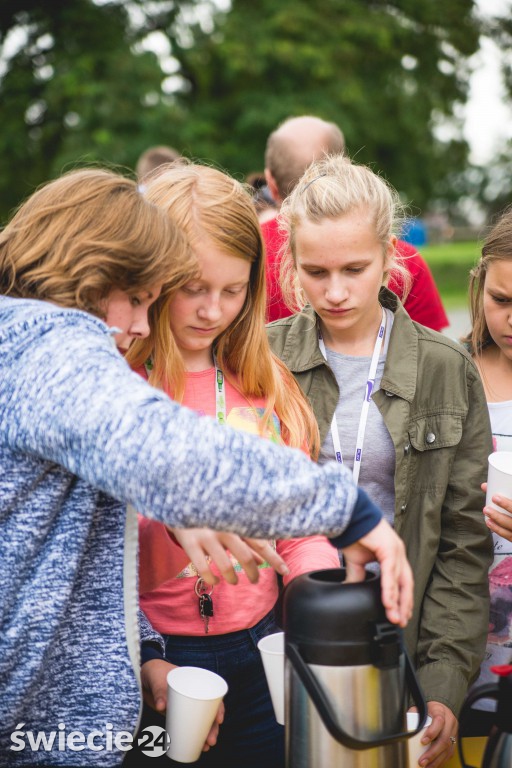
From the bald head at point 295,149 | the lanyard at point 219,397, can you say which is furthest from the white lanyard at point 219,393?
the bald head at point 295,149

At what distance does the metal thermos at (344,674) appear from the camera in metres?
1.53

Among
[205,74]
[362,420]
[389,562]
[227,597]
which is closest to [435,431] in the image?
[362,420]

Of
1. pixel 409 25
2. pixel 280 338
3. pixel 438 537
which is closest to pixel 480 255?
pixel 280 338

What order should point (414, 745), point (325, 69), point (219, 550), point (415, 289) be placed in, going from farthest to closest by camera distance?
point (325, 69) < point (415, 289) < point (414, 745) < point (219, 550)

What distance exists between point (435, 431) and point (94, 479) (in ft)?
4.32

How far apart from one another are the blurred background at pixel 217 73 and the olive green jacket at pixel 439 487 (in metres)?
12.9

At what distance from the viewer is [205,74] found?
55.7 feet

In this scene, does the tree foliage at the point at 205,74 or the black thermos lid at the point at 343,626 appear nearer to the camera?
the black thermos lid at the point at 343,626

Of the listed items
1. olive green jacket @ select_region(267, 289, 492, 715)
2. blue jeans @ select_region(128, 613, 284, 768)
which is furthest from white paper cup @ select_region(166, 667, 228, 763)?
olive green jacket @ select_region(267, 289, 492, 715)

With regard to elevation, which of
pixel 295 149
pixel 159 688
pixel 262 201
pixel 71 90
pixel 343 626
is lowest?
pixel 159 688

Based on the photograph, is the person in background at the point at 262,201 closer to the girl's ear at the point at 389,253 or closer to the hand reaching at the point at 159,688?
the girl's ear at the point at 389,253

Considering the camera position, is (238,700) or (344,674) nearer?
(344,674)

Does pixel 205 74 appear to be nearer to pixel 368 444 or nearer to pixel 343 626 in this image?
pixel 368 444

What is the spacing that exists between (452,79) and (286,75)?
4472 mm
